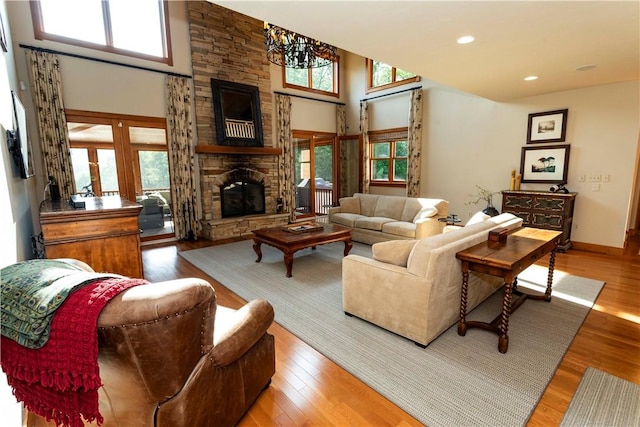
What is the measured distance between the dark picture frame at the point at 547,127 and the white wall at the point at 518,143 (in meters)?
0.08

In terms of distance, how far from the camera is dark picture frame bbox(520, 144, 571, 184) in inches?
198

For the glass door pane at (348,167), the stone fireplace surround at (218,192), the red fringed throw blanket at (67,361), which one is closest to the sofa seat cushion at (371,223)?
the stone fireplace surround at (218,192)

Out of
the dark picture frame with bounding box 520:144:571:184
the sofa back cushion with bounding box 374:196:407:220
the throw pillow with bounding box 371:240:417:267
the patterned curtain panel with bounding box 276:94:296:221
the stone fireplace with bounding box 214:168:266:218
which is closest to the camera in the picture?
the throw pillow with bounding box 371:240:417:267

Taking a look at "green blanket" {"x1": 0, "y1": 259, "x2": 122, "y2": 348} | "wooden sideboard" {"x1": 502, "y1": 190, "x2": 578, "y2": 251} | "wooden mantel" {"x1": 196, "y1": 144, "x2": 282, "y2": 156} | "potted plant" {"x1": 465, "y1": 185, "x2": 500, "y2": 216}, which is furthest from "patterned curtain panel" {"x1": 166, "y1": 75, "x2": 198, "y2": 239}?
"wooden sideboard" {"x1": 502, "y1": 190, "x2": 578, "y2": 251}

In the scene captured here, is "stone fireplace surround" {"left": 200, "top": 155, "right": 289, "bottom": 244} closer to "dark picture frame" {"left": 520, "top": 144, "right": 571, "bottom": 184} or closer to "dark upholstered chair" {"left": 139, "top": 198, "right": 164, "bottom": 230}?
"dark upholstered chair" {"left": 139, "top": 198, "right": 164, "bottom": 230}

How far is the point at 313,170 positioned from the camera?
812 centimetres

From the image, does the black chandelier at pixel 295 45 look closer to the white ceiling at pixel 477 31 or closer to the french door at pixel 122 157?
the white ceiling at pixel 477 31

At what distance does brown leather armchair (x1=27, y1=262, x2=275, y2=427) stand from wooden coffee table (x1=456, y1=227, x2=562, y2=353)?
1.67 m

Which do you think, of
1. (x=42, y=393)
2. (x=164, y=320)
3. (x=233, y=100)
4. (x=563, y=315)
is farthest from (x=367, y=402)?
(x=233, y=100)

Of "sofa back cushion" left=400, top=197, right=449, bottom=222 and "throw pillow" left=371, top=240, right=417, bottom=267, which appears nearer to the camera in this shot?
"throw pillow" left=371, top=240, right=417, bottom=267

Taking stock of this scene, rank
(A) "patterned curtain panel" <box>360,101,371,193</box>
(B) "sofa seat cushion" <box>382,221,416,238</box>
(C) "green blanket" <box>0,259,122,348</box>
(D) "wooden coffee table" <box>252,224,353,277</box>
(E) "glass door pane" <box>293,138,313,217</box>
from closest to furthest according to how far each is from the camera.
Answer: (C) "green blanket" <box>0,259,122,348</box> < (D) "wooden coffee table" <box>252,224,353,277</box> < (B) "sofa seat cushion" <box>382,221,416,238</box> < (A) "patterned curtain panel" <box>360,101,371,193</box> < (E) "glass door pane" <box>293,138,313,217</box>

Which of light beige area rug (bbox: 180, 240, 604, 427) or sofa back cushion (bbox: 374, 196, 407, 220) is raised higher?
sofa back cushion (bbox: 374, 196, 407, 220)

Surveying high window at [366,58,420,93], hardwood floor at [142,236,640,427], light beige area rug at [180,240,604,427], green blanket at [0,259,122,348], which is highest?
high window at [366,58,420,93]

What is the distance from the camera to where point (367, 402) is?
183cm
